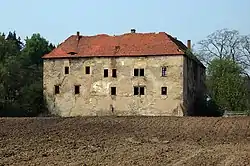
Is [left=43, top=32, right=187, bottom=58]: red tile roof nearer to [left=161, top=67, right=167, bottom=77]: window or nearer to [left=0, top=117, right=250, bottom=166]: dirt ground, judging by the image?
[left=161, top=67, right=167, bottom=77]: window

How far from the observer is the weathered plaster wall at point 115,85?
2279 inches

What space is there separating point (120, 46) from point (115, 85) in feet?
16.6

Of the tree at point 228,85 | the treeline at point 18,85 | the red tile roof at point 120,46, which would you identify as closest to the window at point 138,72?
the red tile roof at point 120,46

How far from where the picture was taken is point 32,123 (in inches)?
1337

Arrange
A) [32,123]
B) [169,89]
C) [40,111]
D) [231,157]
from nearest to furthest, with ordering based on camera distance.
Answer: [231,157]
[32,123]
[169,89]
[40,111]

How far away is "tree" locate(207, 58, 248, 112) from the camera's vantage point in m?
57.5

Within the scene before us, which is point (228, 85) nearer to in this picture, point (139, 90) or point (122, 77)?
point (139, 90)

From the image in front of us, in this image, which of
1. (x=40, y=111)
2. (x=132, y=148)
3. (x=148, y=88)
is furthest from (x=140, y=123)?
(x=40, y=111)

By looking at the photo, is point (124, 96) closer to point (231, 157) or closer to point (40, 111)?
point (40, 111)

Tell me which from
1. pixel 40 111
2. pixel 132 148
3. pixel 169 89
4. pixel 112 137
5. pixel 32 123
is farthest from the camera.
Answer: pixel 40 111

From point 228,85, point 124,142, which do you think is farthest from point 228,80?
point 124,142

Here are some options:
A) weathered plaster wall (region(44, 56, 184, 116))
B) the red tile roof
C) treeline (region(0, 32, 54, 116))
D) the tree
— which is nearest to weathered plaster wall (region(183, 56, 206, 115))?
weathered plaster wall (region(44, 56, 184, 116))

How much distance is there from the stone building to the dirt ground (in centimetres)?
1775

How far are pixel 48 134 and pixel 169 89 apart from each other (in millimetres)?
31043
